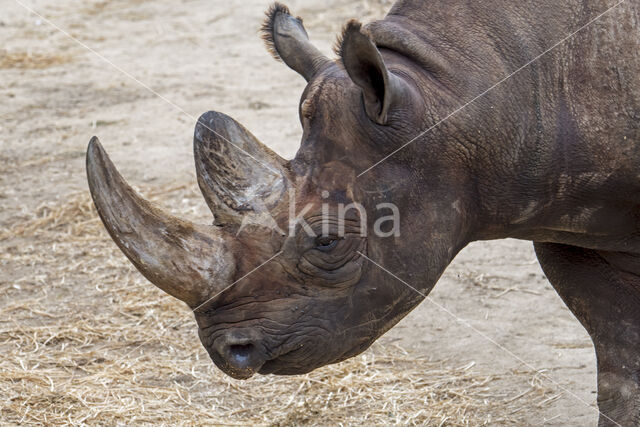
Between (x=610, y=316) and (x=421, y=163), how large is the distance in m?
1.24

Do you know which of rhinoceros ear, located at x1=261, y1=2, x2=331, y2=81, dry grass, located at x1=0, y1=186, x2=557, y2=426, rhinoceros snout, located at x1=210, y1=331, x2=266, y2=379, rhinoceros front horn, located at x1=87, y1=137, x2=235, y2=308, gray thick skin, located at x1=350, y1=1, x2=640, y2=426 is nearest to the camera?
rhinoceros front horn, located at x1=87, y1=137, x2=235, y2=308

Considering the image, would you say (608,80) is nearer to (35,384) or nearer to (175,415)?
(175,415)

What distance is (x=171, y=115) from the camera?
938 centimetres

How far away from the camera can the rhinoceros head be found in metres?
3.28

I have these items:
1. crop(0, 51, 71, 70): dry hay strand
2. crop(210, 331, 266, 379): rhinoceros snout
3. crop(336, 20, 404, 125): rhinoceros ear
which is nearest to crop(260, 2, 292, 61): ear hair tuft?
crop(336, 20, 404, 125): rhinoceros ear

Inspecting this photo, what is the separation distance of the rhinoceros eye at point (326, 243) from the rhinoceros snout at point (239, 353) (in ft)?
1.17

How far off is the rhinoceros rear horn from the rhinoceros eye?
0.61ft

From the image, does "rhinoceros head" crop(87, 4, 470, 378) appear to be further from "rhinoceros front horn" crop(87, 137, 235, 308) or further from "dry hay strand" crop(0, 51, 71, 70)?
"dry hay strand" crop(0, 51, 71, 70)

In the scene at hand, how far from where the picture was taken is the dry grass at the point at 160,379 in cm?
478

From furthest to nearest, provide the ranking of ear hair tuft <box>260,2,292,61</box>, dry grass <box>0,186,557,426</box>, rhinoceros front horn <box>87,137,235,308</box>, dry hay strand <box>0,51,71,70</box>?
dry hay strand <box>0,51,71,70</box> < dry grass <box>0,186,557,426</box> < ear hair tuft <box>260,2,292,61</box> < rhinoceros front horn <box>87,137,235,308</box>

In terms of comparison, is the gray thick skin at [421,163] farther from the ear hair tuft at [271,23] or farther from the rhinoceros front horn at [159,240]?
the ear hair tuft at [271,23]

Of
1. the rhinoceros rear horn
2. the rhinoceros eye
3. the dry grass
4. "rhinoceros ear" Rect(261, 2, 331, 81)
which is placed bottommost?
the dry grass

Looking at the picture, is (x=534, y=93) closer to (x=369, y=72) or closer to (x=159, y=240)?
(x=369, y=72)

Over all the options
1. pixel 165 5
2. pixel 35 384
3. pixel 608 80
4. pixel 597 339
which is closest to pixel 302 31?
pixel 608 80
